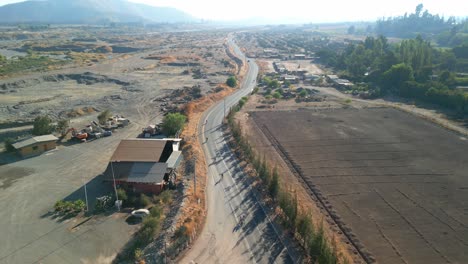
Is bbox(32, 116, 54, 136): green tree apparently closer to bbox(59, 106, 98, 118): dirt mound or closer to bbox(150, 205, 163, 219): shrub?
bbox(59, 106, 98, 118): dirt mound

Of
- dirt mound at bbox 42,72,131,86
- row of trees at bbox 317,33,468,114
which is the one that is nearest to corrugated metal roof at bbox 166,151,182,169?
dirt mound at bbox 42,72,131,86

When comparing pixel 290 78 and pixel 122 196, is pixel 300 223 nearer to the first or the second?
pixel 122 196

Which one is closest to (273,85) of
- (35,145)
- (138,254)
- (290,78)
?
(290,78)

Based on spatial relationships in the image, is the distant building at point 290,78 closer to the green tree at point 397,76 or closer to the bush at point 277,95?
the bush at point 277,95

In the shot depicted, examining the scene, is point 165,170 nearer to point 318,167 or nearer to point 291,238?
point 291,238

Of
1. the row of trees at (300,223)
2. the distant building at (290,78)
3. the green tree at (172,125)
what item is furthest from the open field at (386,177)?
the distant building at (290,78)
